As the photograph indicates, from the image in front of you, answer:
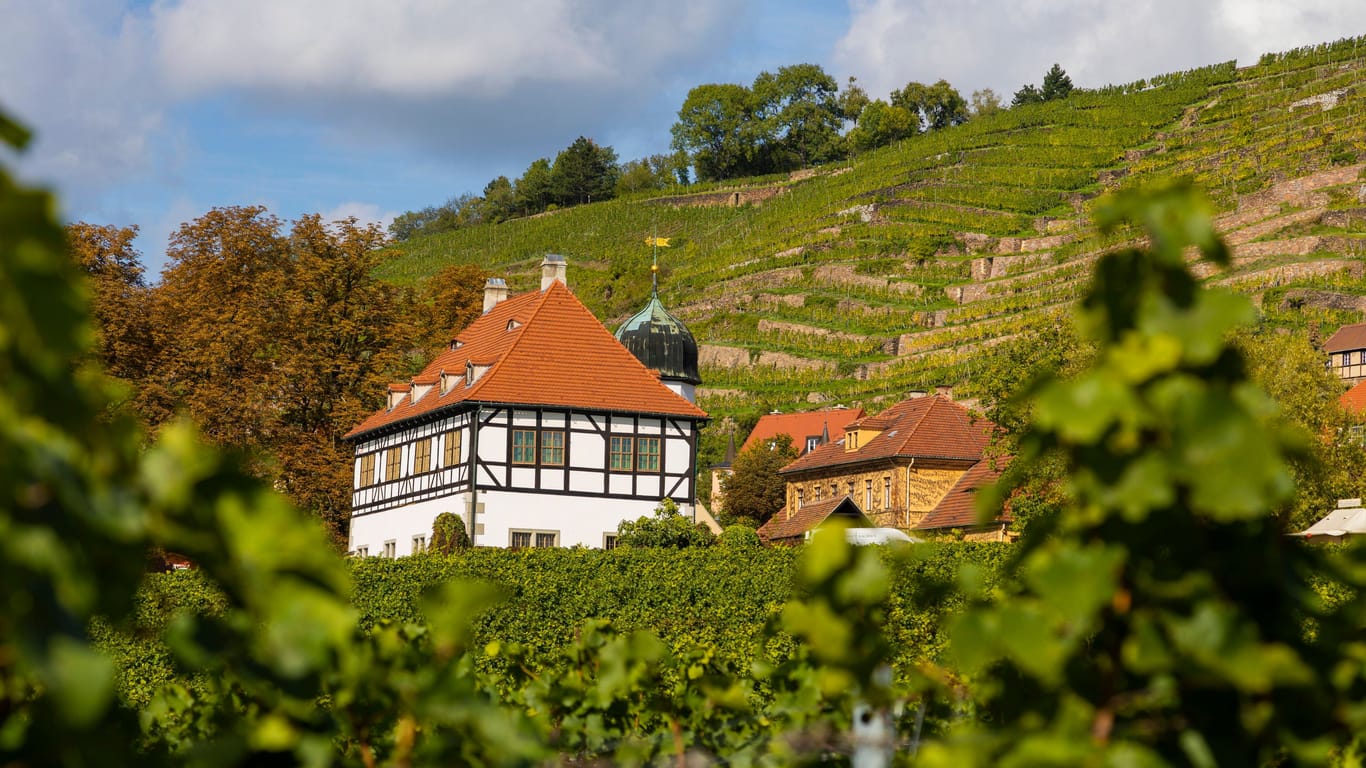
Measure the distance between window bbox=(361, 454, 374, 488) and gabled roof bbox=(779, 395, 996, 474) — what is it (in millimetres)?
22619

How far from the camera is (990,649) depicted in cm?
205

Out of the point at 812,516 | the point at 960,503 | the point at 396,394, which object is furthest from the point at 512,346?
the point at 960,503

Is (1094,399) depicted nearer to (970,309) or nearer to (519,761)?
(519,761)

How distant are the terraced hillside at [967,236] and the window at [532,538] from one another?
32193mm

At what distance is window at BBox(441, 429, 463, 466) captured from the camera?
37531mm

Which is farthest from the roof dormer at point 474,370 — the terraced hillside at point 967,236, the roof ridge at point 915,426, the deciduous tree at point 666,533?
the terraced hillside at point 967,236

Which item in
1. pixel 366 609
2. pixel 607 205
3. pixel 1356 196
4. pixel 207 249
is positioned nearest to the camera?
pixel 366 609

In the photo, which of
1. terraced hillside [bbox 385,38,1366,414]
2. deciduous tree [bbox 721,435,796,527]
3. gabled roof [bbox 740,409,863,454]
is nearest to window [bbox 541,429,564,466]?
deciduous tree [bbox 721,435,796,527]

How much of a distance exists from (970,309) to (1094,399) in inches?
3367

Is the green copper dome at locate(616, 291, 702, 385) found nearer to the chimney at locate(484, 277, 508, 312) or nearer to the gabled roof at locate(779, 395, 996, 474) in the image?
the chimney at locate(484, 277, 508, 312)

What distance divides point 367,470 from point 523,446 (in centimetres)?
734

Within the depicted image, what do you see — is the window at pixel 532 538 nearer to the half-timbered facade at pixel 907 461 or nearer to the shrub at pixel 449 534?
the shrub at pixel 449 534

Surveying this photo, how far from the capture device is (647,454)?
3819cm

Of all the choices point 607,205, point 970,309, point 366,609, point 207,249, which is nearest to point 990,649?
point 366,609
